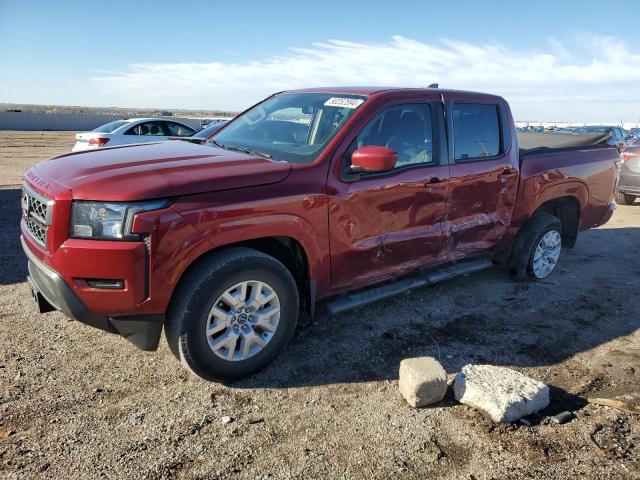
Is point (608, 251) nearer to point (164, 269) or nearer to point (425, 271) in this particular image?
point (425, 271)

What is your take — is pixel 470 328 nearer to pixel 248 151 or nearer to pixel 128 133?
pixel 248 151

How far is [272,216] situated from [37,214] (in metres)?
1.45

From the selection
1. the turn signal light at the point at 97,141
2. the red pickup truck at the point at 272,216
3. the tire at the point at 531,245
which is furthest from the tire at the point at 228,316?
the turn signal light at the point at 97,141

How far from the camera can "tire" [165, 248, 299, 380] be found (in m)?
2.96

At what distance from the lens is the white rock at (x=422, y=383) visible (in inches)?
119

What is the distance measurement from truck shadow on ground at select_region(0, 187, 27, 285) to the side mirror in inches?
141

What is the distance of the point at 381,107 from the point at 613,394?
8.49ft

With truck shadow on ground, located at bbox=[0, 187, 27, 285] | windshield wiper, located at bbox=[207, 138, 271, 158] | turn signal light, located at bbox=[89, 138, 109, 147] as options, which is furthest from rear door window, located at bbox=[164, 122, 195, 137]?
windshield wiper, located at bbox=[207, 138, 271, 158]

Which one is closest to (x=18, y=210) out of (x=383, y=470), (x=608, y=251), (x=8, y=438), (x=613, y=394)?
(x=8, y=438)

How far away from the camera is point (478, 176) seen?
14.6 ft

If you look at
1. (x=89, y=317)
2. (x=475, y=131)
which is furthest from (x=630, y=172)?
(x=89, y=317)

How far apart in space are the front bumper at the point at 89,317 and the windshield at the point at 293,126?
1451 mm

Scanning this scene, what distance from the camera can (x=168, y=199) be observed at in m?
2.79

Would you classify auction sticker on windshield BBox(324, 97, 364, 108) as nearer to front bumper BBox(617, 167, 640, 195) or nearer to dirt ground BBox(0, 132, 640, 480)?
dirt ground BBox(0, 132, 640, 480)
